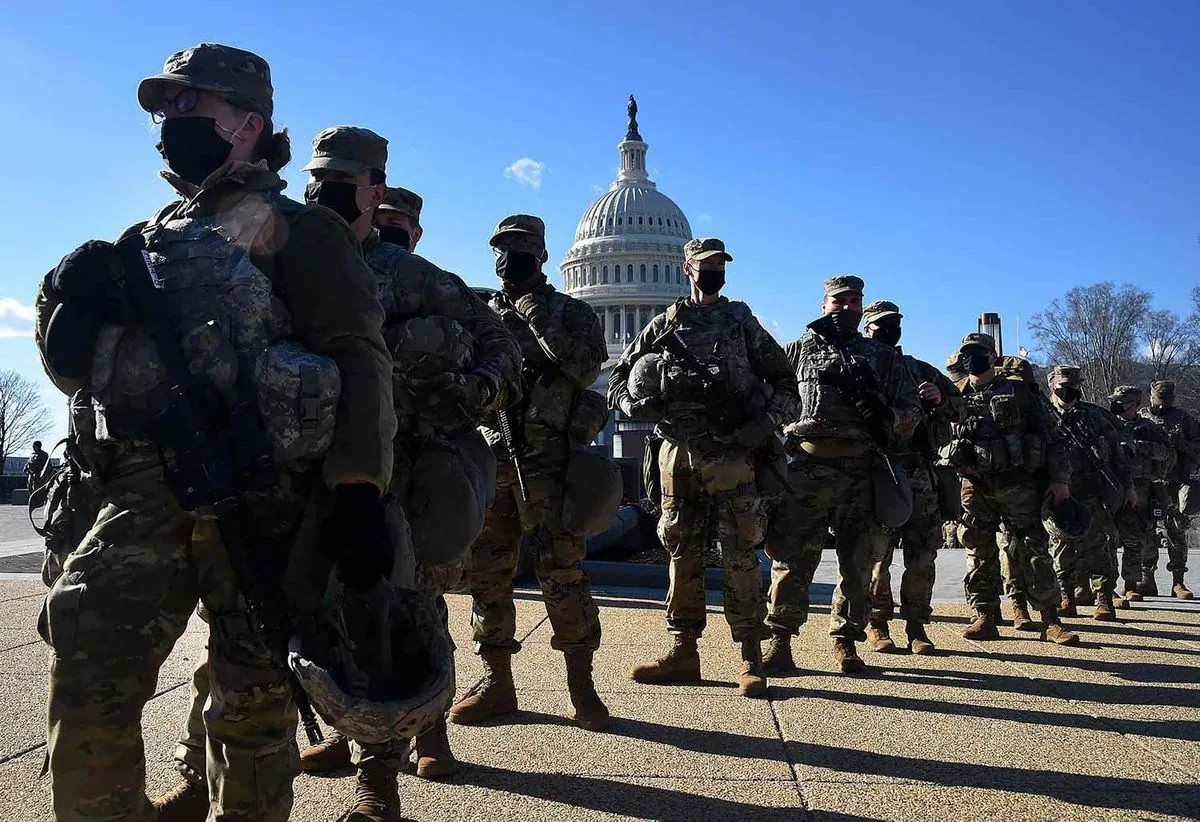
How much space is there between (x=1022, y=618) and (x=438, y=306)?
6.63 metres

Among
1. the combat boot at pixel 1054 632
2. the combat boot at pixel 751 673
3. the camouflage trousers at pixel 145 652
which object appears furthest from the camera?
the combat boot at pixel 1054 632

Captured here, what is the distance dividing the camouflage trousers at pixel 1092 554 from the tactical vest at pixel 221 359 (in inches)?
324

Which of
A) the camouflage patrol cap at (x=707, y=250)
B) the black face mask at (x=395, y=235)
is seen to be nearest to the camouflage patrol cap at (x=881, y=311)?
the camouflage patrol cap at (x=707, y=250)

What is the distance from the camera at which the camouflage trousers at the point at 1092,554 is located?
9414 mm

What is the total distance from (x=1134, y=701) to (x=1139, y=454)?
7946 mm

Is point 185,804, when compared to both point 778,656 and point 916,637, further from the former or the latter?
point 916,637

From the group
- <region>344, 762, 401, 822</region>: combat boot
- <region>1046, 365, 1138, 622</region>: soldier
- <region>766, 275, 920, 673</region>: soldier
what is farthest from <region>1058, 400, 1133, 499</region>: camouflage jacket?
<region>344, 762, 401, 822</region>: combat boot

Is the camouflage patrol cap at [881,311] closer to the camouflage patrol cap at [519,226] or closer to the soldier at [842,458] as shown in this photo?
the soldier at [842,458]

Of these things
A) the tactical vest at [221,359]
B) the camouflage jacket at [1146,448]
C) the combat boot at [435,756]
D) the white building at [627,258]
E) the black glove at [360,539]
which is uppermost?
the white building at [627,258]

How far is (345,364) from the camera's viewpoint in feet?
9.21

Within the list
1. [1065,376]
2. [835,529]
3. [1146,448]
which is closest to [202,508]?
[835,529]

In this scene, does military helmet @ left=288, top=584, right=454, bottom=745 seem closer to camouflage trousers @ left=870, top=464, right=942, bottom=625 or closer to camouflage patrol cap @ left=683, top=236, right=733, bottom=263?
camouflage patrol cap @ left=683, top=236, right=733, bottom=263

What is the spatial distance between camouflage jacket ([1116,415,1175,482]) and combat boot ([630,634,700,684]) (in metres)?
8.25

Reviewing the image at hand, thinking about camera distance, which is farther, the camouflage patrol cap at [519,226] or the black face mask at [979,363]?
the black face mask at [979,363]
